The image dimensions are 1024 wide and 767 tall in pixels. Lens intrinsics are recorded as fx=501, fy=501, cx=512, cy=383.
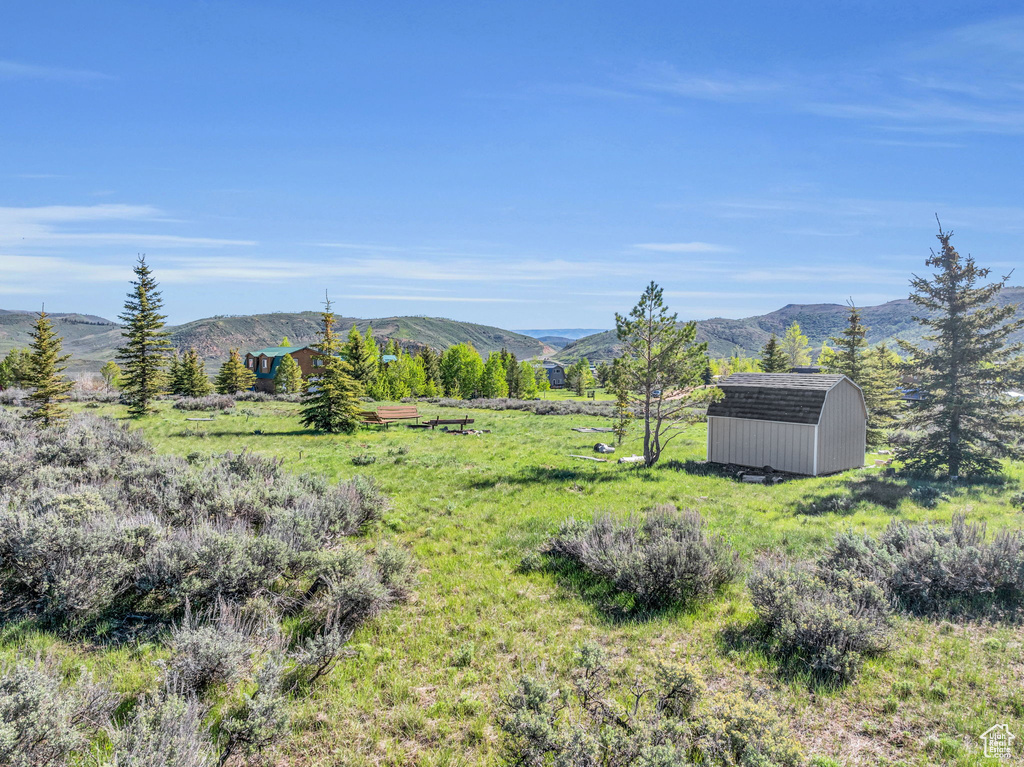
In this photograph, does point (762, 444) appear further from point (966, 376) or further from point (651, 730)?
point (651, 730)

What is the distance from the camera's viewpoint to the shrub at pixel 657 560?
282 inches

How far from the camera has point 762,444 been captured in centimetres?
1877

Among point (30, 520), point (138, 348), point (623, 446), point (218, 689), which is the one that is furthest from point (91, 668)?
Result: point (138, 348)

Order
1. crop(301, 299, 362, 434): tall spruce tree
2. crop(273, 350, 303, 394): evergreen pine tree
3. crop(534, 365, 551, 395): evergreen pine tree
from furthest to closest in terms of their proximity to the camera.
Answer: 1. crop(534, 365, 551, 395): evergreen pine tree
2. crop(273, 350, 303, 394): evergreen pine tree
3. crop(301, 299, 362, 434): tall spruce tree

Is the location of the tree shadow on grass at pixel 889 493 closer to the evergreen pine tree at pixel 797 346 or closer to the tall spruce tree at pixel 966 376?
the tall spruce tree at pixel 966 376

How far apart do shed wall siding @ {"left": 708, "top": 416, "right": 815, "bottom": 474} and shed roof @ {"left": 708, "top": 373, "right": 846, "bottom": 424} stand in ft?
0.89

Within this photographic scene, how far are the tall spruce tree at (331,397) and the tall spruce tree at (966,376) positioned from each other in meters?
23.7

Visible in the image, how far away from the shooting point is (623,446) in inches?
915

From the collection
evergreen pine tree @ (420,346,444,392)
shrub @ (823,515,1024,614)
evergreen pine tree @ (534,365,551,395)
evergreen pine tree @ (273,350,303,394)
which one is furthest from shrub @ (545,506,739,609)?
evergreen pine tree @ (534,365,551,395)

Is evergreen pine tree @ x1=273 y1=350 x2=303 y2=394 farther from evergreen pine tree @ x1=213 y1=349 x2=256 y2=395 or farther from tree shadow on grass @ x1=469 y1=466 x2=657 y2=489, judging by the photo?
tree shadow on grass @ x1=469 y1=466 x2=657 y2=489

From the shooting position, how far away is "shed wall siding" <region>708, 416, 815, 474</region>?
17.8 m

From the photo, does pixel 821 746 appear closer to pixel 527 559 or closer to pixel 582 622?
pixel 582 622

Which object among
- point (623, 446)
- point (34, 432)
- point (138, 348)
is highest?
point (138, 348)

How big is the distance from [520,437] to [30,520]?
65.7 feet
